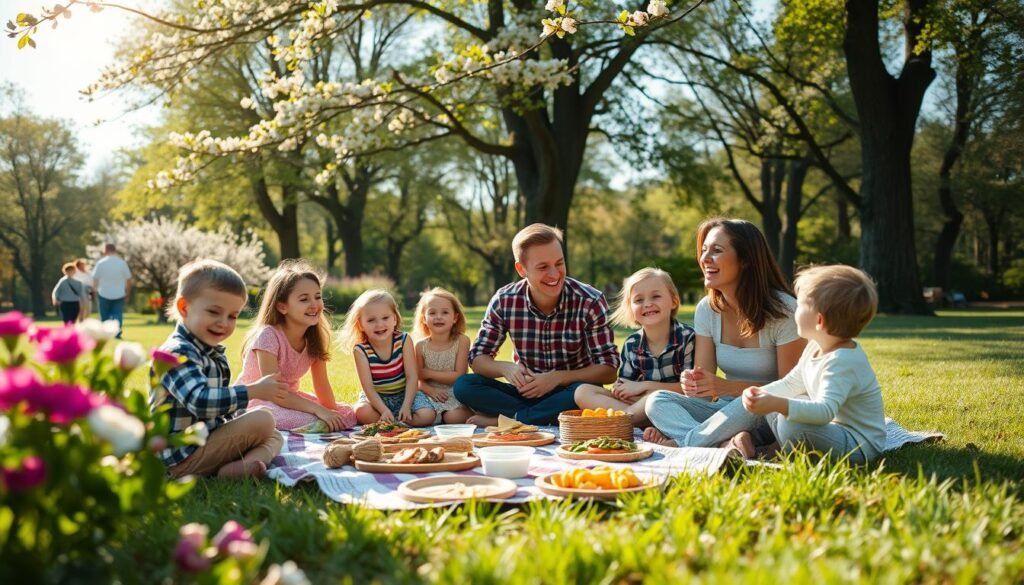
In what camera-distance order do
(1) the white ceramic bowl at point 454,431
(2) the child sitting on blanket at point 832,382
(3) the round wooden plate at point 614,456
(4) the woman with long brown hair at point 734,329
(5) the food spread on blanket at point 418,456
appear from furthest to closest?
(1) the white ceramic bowl at point 454,431 < (4) the woman with long brown hair at point 734,329 < (3) the round wooden plate at point 614,456 < (5) the food spread on blanket at point 418,456 < (2) the child sitting on blanket at point 832,382

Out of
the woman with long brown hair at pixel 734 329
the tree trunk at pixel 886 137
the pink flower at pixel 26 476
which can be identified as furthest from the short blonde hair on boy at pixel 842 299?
the tree trunk at pixel 886 137

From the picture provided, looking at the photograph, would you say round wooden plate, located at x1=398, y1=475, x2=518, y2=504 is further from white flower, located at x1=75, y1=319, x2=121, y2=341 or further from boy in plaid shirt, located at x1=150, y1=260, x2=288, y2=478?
white flower, located at x1=75, y1=319, x2=121, y2=341

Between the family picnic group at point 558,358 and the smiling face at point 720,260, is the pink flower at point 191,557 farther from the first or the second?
the smiling face at point 720,260

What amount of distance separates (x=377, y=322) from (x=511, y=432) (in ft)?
5.47

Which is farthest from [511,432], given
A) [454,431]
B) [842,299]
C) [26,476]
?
[26,476]

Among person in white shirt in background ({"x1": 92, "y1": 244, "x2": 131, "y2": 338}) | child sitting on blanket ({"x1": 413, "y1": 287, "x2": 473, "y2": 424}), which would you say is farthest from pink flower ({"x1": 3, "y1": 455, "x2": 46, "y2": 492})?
person in white shirt in background ({"x1": 92, "y1": 244, "x2": 131, "y2": 338})

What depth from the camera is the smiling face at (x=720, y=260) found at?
5152 mm

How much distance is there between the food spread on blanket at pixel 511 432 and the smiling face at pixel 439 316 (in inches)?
52.9

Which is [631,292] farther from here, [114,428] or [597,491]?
[114,428]

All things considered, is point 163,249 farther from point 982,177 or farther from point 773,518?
point 773,518

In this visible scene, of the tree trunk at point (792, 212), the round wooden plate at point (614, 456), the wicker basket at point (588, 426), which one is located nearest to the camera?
the round wooden plate at point (614, 456)

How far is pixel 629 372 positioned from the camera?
6.01 meters

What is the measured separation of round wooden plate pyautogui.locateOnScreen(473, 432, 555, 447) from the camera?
197 inches

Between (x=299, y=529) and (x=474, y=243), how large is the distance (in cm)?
4484
